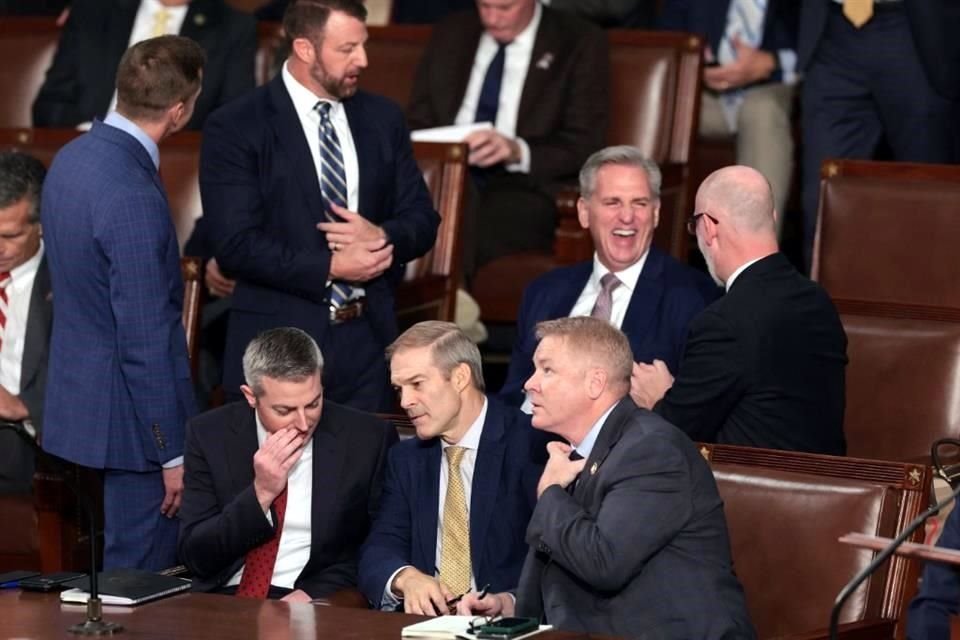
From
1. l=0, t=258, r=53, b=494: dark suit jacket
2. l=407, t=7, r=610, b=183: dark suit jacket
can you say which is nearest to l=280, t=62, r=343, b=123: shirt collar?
l=0, t=258, r=53, b=494: dark suit jacket

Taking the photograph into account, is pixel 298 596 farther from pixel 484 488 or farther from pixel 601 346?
pixel 601 346

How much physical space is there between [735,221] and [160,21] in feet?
9.06

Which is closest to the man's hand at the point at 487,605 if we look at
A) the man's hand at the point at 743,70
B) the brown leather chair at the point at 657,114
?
the brown leather chair at the point at 657,114

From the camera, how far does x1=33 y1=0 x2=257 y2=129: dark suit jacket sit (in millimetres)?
5719

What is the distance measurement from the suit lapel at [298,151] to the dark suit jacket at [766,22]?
5.94 ft

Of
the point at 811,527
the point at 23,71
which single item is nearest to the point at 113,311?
the point at 811,527

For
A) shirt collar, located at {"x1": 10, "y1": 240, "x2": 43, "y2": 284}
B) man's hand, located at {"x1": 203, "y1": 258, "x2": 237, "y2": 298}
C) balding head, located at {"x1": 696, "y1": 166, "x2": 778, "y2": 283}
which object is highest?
balding head, located at {"x1": 696, "y1": 166, "x2": 778, "y2": 283}

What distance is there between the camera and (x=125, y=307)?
3.88 m

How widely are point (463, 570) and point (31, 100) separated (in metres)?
3.18

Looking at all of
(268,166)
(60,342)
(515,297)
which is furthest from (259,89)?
(515,297)

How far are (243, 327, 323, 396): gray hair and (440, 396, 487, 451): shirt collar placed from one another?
12.4 inches

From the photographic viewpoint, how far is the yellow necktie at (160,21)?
585 cm

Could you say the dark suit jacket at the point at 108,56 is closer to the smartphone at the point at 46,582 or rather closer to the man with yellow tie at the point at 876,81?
the man with yellow tie at the point at 876,81

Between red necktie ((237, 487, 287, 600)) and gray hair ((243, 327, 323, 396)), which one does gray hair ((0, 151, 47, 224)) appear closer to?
gray hair ((243, 327, 323, 396))
